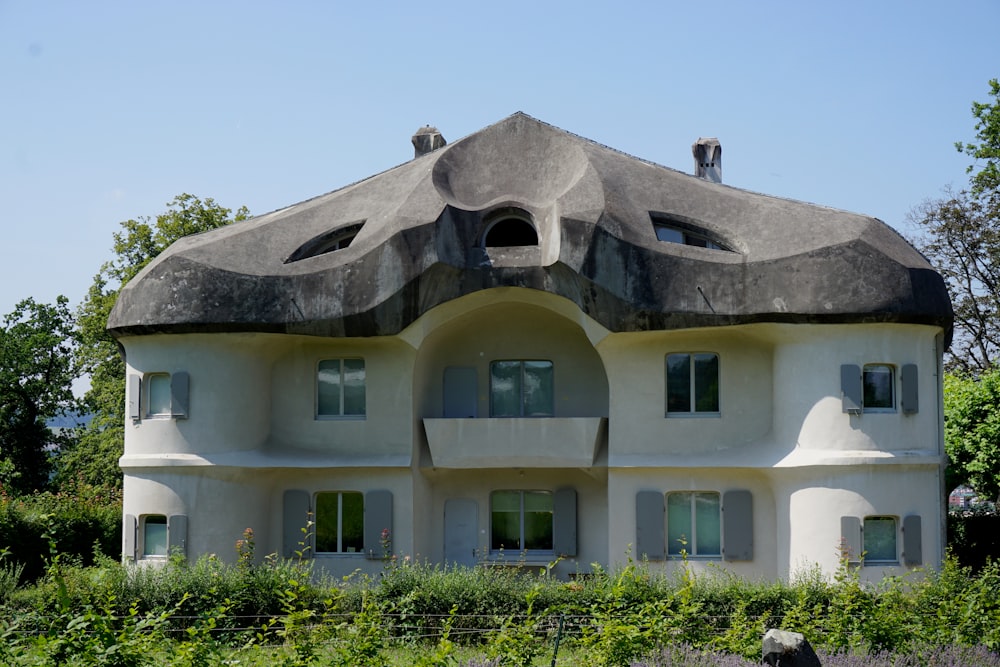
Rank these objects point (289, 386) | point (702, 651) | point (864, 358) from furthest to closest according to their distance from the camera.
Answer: point (289, 386)
point (864, 358)
point (702, 651)

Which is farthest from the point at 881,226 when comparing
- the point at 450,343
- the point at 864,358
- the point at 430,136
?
the point at 430,136

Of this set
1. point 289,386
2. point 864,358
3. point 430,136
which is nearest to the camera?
point 864,358

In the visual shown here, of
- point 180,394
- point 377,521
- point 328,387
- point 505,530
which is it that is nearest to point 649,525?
point 505,530

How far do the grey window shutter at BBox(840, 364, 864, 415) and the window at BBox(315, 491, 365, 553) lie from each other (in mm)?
10758

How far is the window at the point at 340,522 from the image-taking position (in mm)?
26031

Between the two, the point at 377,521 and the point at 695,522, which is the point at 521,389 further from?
the point at 695,522

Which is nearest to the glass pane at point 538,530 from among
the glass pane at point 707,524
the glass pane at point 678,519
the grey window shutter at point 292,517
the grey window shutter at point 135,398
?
the glass pane at point 678,519

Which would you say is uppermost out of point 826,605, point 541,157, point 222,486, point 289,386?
point 541,157

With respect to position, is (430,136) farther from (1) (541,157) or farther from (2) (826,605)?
(2) (826,605)

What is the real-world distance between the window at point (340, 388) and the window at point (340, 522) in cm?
188

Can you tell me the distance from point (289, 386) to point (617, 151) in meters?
9.68

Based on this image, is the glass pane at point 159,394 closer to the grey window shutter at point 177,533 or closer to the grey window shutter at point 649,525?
the grey window shutter at point 177,533

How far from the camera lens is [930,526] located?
2330 centimetres

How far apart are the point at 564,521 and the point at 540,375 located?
11.4ft
